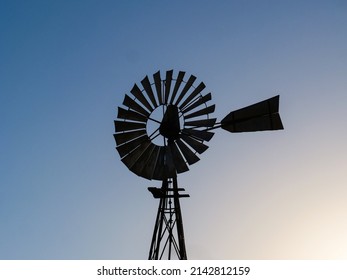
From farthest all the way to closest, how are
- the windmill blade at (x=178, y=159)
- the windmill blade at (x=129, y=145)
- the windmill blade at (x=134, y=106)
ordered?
the windmill blade at (x=134, y=106) < the windmill blade at (x=129, y=145) < the windmill blade at (x=178, y=159)

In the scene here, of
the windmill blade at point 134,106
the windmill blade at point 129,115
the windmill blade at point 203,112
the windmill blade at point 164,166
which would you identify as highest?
the windmill blade at point 134,106

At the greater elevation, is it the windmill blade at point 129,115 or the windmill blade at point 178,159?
the windmill blade at point 129,115

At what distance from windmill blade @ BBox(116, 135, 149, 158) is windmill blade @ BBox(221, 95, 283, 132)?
215 cm

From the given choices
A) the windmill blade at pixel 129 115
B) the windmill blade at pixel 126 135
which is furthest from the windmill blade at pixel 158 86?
the windmill blade at pixel 126 135

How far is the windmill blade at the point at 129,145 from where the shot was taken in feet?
34.8

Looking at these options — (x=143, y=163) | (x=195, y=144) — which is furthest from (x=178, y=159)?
(x=143, y=163)

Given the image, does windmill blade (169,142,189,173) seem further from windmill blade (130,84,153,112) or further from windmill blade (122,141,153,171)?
windmill blade (130,84,153,112)

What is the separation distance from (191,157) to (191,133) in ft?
2.33

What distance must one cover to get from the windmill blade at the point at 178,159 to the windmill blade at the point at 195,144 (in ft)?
1.10

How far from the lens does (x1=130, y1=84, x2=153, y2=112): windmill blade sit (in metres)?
11.0

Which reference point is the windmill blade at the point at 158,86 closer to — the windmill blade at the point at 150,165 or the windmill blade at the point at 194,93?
the windmill blade at the point at 194,93
